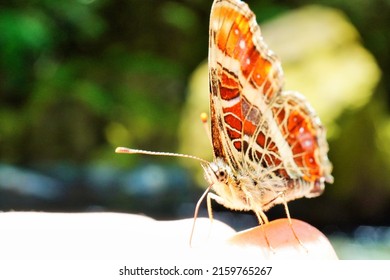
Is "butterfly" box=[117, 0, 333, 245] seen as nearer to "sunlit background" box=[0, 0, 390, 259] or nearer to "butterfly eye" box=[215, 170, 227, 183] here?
"butterfly eye" box=[215, 170, 227, 183]

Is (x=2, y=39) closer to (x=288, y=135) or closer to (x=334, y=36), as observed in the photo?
(x=334, y=36)

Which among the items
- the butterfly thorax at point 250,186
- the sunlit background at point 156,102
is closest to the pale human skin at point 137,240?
the butterfly thorax at point 250,186

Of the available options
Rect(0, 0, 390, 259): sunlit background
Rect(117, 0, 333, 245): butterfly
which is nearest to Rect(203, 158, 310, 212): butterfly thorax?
Rect(117, 0, 333, 245): butterfly

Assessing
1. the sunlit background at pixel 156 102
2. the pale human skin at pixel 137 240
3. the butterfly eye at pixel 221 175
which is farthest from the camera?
the sunlit background at pixel 156 102

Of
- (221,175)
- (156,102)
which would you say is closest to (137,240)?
(221,175)

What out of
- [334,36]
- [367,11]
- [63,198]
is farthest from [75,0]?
[367,11]

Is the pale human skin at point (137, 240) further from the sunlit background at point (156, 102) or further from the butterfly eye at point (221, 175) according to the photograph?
the sunlit background at point (156, 102)
